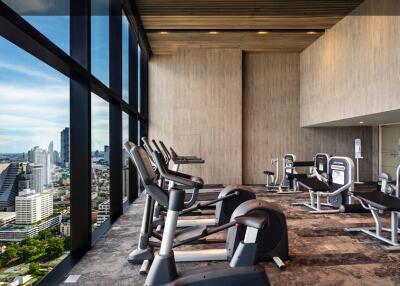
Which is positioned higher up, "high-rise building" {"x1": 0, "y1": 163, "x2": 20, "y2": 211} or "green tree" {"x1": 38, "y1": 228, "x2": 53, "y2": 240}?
"high-rise building" {"x1": 0, "y1": 163, "x2": 20, "y2": 211}

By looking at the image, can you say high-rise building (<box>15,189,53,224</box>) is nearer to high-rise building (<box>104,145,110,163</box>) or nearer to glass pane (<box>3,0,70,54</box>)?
glass pane (<box>3,0,70,54</box>)

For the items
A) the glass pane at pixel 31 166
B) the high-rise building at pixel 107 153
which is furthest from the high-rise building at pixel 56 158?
the high-rise building at pixel 107 153

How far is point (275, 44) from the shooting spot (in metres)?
7.94

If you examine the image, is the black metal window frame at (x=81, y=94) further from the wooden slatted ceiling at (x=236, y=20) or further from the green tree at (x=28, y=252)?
the wooden slatted ceiling at (x=236, y=20)

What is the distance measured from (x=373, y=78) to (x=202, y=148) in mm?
4624

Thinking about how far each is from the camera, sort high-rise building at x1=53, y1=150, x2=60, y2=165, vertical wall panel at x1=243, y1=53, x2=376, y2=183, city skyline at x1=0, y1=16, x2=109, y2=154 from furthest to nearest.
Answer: vertical wall panel at x1=243, y1=53, x2=376, y2=183, high-rise building at x1=53, y1=150, x2=60, y2=165, city skyline at x1=0, y1=16, x2=109, y2=154

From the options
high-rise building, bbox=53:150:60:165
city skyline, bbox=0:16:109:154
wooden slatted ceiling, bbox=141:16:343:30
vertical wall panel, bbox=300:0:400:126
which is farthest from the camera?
wooden slatted ceiling, bbox=141:16:343:30

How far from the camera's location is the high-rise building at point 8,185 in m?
1.76

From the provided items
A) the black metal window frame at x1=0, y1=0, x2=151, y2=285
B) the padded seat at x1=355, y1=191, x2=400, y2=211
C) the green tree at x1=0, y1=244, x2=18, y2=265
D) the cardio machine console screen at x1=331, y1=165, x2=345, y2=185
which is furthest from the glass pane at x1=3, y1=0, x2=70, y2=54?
the cardio machine console screen at x1=331, y1=165, x2=345, y2=185

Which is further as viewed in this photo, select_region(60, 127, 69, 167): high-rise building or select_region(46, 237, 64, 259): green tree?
select_region(60, 127, 69, 167): high-rise building

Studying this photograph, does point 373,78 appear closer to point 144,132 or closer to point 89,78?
point 89,78

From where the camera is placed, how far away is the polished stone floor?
2514 millimetres

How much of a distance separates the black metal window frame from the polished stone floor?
0.78 feet

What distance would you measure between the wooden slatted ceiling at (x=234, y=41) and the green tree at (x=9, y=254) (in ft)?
20.3
